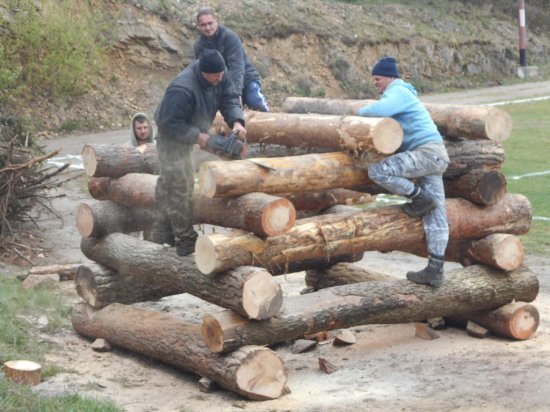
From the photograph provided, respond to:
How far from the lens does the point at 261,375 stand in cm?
857

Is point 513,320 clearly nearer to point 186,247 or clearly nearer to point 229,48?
point 186,247

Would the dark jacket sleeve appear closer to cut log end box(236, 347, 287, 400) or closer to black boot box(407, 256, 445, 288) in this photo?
cut log end box(236, 347, 287, 400)

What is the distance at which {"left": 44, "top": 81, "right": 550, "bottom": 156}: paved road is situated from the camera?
22686 millimetres

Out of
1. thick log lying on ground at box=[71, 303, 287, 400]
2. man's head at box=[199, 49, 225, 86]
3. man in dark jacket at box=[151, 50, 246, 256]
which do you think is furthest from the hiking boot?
man's head at box=[199, 49, 225, 86]

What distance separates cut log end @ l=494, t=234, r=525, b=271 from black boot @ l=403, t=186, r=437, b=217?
2.91 feet

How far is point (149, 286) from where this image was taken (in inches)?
436

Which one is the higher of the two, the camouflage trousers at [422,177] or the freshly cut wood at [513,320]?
the camouflage trousers at [422,177]

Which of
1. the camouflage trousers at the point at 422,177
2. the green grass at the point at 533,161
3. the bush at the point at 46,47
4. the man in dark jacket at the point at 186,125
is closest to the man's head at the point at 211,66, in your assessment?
the man in dark jacket at the point at 186,125

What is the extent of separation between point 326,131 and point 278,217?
4.52 ft

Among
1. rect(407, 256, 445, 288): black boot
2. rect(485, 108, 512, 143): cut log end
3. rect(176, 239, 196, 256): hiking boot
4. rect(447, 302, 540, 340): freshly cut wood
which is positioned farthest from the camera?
rect(447, 302, 540, 340): freshly cut wood

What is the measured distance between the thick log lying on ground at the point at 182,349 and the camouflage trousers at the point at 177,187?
82 centimetres

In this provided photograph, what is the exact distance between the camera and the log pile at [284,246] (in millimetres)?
8656

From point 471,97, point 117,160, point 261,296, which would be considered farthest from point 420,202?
point 471,97

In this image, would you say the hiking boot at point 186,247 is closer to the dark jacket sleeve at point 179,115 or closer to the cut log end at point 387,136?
the dark jacket sleeve at point 179,115
